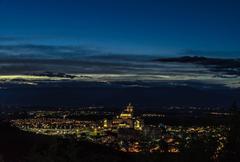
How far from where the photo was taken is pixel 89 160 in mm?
14859

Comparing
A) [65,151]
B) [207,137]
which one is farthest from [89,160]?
[207,137]

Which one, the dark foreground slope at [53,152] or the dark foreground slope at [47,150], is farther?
the dark foreground slope at [47,150]

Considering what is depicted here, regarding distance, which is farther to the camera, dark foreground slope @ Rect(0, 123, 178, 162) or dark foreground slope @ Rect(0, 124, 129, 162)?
dark foreground slope @ Rect(0, 124, 129, 162)

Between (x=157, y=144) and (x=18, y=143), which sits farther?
(x=18, y=143)

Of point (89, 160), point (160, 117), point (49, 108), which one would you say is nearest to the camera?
point (89, 160)

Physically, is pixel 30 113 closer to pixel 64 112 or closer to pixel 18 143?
pixel 64 112

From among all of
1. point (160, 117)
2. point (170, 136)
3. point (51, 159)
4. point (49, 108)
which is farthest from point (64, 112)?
point (51, 159)

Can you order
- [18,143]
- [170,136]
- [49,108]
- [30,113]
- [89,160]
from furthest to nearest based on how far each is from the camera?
[49,108], [30,113], [18,143], [170,136], [89,160]

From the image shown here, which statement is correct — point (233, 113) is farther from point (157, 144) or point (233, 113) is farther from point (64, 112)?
point (64, 112)

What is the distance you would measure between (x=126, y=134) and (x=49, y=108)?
2570 centimetres

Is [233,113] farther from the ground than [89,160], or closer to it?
farther from the ground

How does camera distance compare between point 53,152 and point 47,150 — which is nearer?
point 53,152

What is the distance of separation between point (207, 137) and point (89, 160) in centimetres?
308

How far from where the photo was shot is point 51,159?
14.0 meters
